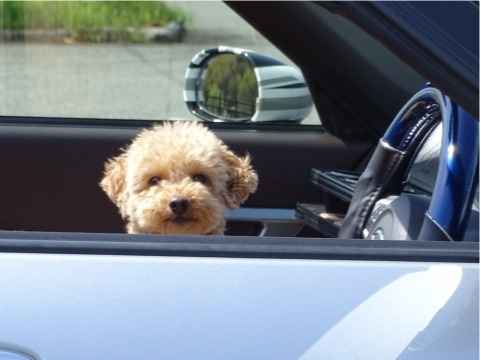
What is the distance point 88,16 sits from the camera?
14.3 m

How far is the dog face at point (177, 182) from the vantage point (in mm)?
3020

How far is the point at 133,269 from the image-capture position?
5.81 ft

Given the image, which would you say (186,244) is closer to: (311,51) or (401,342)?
(401,342)

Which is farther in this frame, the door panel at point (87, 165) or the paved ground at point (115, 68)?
the paved ground at point (115, 68)

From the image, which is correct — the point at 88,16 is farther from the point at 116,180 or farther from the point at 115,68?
the point at 116,180

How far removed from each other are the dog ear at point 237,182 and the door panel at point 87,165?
2.17 ft

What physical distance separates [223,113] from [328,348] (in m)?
2.57

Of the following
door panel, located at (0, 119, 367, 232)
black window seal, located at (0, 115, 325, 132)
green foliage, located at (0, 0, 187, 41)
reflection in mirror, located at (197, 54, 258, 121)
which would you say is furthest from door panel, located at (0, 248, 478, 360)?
green foliage, located at (0, 0, 187, 41)

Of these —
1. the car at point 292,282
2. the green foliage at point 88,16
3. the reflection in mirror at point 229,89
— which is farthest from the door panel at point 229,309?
the green foliage at point 88,16

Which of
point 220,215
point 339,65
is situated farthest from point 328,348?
point 339,65

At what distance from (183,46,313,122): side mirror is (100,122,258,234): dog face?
2.86 feet

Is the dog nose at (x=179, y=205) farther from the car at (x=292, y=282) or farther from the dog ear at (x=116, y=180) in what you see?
the car at (x=292, y=282)

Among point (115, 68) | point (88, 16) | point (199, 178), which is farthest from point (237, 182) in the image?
point (88, 16)

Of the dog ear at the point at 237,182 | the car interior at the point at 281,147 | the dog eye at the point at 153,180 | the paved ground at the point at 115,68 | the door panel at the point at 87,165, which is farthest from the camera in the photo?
the paved ground at the point at 115,68
